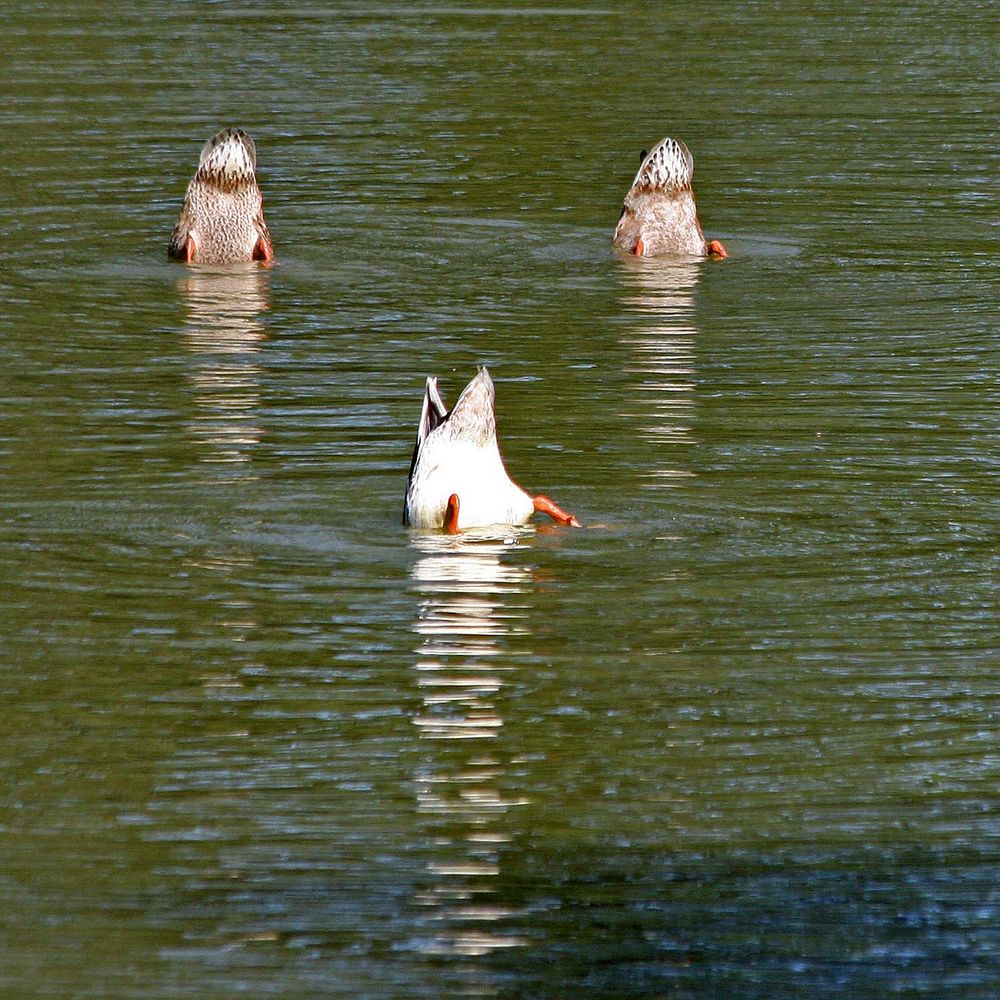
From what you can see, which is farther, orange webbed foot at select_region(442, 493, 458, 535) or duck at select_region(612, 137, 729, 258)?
duck at select_region(612, 137, 729, 258)

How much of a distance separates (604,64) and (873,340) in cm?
1337

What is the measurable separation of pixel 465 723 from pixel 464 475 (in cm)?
222

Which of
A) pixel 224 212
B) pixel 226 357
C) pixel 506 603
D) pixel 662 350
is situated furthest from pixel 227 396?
pixel 224 212

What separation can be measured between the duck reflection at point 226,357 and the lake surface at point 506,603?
0.06 meters

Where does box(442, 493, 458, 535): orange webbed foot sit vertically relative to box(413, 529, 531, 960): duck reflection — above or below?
above

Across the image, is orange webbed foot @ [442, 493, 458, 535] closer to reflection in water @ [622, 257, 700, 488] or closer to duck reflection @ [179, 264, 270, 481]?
reflection in water @ [622, 257, 700, 488]

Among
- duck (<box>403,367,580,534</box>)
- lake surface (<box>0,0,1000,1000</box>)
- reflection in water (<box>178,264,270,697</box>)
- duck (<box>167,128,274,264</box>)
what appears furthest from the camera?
duck (<box>167,128,274,264</box>)

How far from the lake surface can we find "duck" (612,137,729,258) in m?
0.33

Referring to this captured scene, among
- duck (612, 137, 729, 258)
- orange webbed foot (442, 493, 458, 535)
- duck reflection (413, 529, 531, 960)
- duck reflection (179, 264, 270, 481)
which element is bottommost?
duck reflection (413, 529, 531, 960)

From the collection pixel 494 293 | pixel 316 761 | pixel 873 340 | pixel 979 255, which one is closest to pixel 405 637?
pixel 316 761

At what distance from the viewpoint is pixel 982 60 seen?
1109 inches

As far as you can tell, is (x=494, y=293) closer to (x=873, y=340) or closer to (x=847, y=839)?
(x=873, y=340)

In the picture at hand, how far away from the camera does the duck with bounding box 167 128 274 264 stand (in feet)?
59.7

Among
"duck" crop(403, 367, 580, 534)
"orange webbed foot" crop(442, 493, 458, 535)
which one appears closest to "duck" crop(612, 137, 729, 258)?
"duck" crop(403, 367, 580, 534)
